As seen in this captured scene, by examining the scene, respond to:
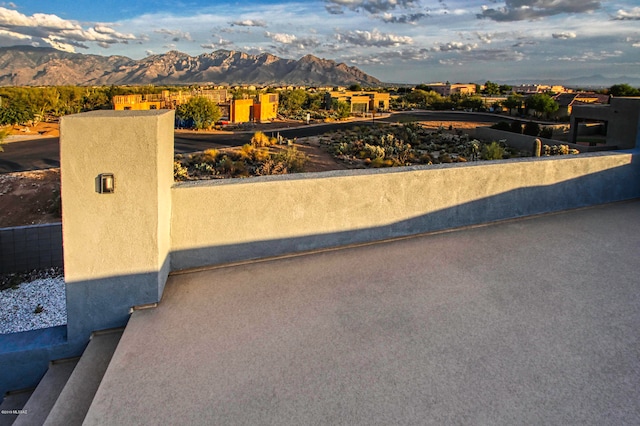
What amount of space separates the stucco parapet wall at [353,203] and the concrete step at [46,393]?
130 centimetres

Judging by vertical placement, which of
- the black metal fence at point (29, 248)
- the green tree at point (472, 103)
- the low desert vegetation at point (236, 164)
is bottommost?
the black metal fence at point (29, 248)

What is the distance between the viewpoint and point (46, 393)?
11.1 feet

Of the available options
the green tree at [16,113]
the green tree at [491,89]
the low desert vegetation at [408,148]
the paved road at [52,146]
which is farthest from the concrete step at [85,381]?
the green tree at [491,89]

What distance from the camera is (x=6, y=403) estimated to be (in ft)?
11.8

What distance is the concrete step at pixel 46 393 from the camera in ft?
10.1

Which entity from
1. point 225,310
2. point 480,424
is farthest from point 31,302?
point 480,424

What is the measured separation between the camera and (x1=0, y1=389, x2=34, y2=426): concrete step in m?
3.33

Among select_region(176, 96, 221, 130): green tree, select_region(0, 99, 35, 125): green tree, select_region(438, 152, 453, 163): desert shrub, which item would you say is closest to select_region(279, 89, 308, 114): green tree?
select_region(176, 96, 221, 130): green tree

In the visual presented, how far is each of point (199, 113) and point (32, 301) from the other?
4126 centimetres

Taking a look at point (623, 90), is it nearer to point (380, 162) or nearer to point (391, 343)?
point (380, 162)

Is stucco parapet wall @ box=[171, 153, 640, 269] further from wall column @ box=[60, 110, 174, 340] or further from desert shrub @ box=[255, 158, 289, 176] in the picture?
desert shrub @ box=[255, 158, 289, 176]

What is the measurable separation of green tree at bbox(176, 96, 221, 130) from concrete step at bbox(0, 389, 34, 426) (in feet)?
153

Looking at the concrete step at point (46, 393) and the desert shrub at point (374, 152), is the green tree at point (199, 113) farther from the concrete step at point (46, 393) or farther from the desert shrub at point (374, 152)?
the concrete step at point (46, 393)

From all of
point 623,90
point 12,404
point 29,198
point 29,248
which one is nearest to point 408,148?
point 29,198
